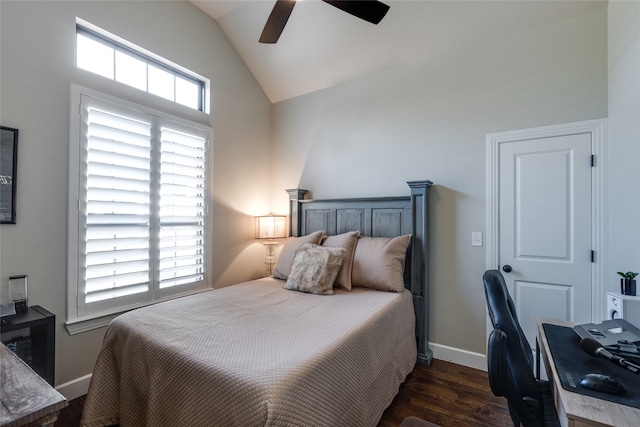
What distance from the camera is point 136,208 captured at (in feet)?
7.85

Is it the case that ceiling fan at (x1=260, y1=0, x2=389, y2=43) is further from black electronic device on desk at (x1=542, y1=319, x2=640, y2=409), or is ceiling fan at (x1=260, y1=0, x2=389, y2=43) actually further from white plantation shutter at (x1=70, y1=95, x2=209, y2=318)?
black electronic device on desk at (x1=542, y1=319, x2=640, y2=409)

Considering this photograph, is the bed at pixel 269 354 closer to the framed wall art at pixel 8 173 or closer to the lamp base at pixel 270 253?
the lamp base at pixel 270 253

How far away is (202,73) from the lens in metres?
2.97

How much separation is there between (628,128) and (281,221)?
9.87ft

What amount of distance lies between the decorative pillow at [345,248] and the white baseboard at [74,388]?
6.82 ft

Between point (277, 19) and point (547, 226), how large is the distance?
2.62 metres

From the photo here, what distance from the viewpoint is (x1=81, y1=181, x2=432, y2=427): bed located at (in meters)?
1.16

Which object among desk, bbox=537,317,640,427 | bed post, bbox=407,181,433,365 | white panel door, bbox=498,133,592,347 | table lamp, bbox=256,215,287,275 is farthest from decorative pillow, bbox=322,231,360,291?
desk, bbox=537,317,640,427

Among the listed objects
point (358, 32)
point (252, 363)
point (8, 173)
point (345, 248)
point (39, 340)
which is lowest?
point (39, 340)

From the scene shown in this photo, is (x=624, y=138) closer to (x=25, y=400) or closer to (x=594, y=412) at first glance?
(x=594, y=412)

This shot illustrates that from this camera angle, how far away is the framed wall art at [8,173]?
179cm

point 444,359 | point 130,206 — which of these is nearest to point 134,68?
point 130,206

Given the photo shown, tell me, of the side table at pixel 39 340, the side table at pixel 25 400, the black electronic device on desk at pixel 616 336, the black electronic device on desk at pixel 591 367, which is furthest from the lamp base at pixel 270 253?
the black electronic device on desk at pixel 616 336

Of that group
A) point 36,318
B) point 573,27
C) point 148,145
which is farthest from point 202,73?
point 573,27
